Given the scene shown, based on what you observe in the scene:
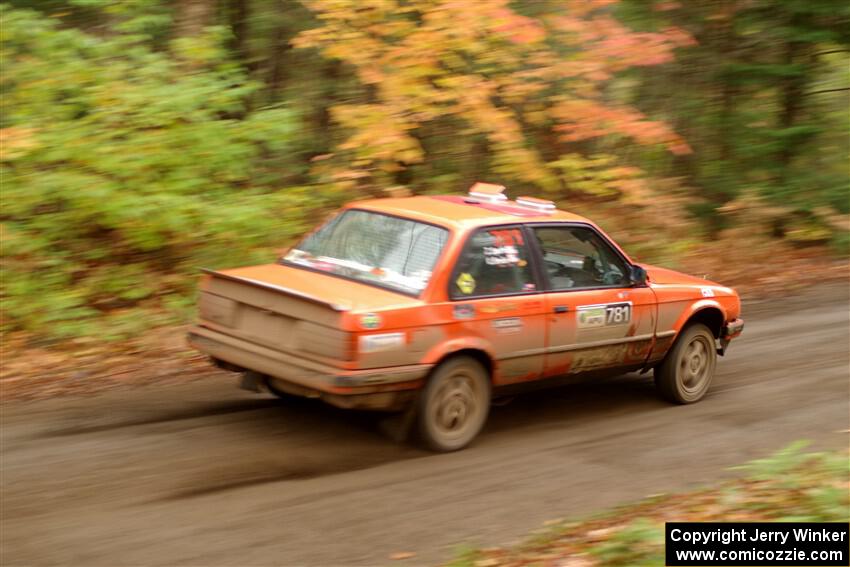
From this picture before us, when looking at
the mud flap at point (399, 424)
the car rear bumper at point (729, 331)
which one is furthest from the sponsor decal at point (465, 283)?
the car rear bumper at point (729, 331)

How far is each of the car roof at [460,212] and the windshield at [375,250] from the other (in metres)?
0.08

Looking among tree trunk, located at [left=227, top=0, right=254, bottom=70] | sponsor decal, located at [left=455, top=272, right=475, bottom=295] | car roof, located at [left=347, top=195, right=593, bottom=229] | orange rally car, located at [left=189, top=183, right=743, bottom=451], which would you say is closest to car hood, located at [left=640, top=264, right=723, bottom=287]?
orange rally car, located at [left=189, top=183, right=743, bottom=451]

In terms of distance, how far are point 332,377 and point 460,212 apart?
1.80 meters

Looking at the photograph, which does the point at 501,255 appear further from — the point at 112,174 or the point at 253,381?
the point at 112,174

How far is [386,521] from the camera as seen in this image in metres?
5.62

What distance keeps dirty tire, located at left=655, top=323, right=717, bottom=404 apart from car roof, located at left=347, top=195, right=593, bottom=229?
4.94 feet

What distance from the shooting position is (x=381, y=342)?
20.7ft

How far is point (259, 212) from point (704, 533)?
6837 millimetres

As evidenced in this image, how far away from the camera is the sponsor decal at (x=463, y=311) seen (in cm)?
671

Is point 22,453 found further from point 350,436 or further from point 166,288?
point 166,288

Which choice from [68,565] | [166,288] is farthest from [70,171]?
[68,565]

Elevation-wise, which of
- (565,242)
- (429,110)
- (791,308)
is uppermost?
(429,110)

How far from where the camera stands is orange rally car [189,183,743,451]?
250 inches

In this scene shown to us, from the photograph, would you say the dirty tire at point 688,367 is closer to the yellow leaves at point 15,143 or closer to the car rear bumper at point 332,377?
the car rear bumper at point 332,377
